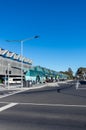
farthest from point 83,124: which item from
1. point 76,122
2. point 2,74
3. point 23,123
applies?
point 2,74

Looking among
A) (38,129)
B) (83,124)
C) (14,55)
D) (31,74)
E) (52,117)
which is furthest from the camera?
(14,55)

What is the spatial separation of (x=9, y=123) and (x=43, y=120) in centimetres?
151

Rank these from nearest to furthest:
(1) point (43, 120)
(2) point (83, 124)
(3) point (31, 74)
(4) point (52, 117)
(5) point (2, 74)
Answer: (2) point (83, 124)
(1) point (43, 120)
(4) point (52, 117)
(3) point (31, 74)
(5) point (2, 74)

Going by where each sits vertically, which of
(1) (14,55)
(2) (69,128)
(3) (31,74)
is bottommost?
(2) (69,128)

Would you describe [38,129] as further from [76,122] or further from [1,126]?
[76,122]

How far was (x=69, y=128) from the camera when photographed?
34.3ft

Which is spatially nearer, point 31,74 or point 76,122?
point 76,122

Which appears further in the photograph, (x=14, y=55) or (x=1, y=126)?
(x=14, y=55)

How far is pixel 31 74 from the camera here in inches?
2886

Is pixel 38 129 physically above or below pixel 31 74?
below

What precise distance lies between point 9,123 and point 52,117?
7.87ft

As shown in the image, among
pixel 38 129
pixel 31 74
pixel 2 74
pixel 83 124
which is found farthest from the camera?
pixel 2 74

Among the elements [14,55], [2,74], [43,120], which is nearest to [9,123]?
[43,120]

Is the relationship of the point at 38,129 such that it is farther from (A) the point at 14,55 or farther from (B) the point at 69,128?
(A) the point at 14,55
